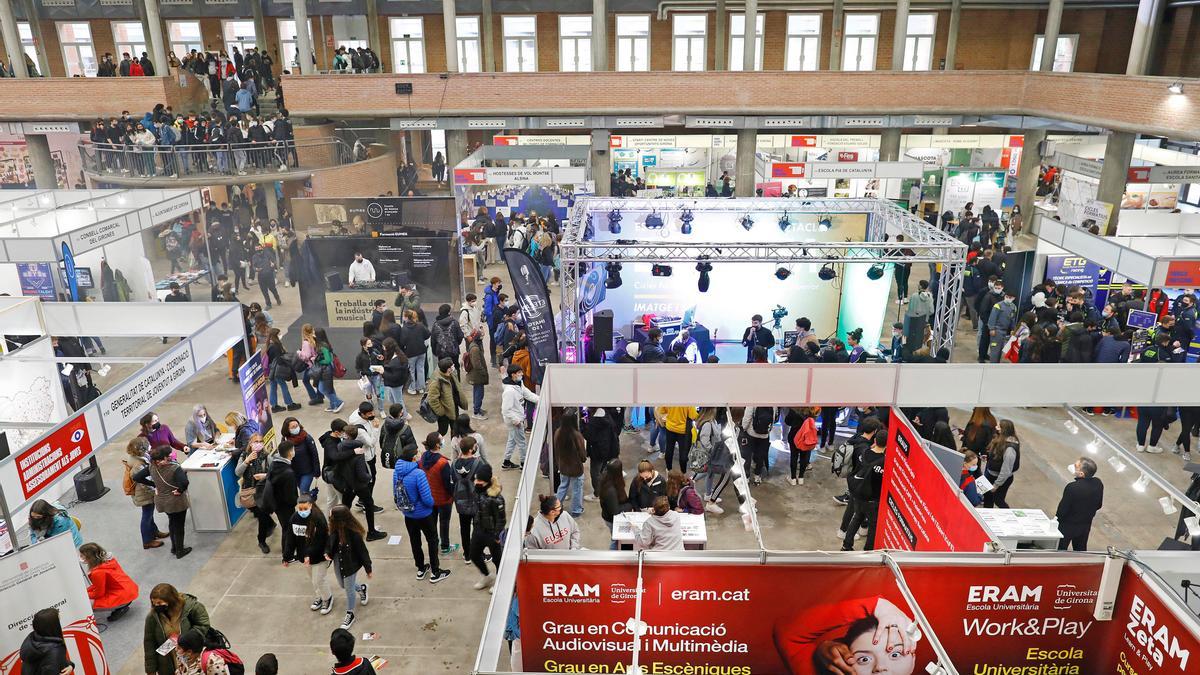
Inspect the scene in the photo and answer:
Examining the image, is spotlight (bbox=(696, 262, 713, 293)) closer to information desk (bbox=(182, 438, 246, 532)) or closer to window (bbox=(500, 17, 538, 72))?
information desk (bbox=(182, 438, 246, 532))

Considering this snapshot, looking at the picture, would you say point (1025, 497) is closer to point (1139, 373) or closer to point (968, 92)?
point (1139, 373)

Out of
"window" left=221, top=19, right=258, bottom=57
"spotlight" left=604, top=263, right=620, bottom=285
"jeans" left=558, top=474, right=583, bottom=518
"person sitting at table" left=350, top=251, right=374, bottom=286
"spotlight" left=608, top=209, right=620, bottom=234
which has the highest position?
"window" left=221, top=19, right=258, bottom=57

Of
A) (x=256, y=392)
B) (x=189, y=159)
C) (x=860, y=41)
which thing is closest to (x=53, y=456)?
(x=256, y=392)

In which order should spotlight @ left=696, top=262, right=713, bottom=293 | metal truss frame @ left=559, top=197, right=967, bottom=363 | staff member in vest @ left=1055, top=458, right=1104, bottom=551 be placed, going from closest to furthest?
staff member in vest @ left=1055, top=458, right=1104, bottom=551
metal truss frame @ left=559, top=197, right=967, bottom=363
spotlight @ left=696, top=262, right=713, bottom=293

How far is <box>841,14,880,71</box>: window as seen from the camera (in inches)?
1054

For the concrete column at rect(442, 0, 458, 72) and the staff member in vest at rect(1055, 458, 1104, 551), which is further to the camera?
the concrete column at rect(442, 0, 458, 72)

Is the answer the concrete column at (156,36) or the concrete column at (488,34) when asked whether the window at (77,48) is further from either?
the concrete column at (488,34)

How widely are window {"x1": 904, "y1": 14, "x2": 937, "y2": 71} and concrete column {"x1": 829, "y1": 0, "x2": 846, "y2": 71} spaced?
229cm

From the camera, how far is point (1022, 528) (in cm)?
704

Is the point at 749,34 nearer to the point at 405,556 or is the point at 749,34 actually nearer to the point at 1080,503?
the point at 1080,503

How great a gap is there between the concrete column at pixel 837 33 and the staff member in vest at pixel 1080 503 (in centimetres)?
2003

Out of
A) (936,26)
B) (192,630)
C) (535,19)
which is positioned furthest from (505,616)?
(936,26)

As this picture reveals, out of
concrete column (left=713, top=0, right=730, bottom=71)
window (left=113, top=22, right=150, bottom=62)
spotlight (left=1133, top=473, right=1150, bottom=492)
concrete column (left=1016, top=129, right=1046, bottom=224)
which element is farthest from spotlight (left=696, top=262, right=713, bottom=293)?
window (left=113, top=22, right=150, bottom=62)

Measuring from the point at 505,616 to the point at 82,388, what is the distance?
9308mm
